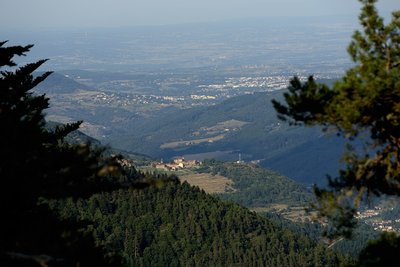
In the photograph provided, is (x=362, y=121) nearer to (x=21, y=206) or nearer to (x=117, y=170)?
(x=117, y=170)

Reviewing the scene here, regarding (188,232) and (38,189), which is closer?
(38,189)

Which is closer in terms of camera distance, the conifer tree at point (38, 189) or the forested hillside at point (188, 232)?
the conifer tree at point (38, 189)

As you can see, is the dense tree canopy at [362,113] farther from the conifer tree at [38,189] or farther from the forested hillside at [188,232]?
the forested hillside at [188,232]

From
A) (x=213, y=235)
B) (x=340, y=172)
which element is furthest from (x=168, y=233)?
(x=340, y=172)

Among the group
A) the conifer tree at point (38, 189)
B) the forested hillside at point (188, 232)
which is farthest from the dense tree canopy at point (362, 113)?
the forested hillside at point (188, 232)

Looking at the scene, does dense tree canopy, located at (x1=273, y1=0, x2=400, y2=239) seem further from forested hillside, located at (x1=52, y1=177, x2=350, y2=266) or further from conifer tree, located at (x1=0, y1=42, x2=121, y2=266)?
forested hillside, located at (x1=52, y1=177, x2=350, y2=266)

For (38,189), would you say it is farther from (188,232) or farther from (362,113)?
(188,232)

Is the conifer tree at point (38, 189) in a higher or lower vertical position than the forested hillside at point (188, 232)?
higher

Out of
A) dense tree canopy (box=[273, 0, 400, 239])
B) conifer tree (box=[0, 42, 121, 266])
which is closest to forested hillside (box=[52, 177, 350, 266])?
dense tree canopy (box=[273, 0, 400, 239])

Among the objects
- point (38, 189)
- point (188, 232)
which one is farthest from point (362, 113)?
point (188, 232)

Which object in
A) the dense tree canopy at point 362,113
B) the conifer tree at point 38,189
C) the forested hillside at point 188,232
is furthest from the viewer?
the forested hillside at point 188,232
